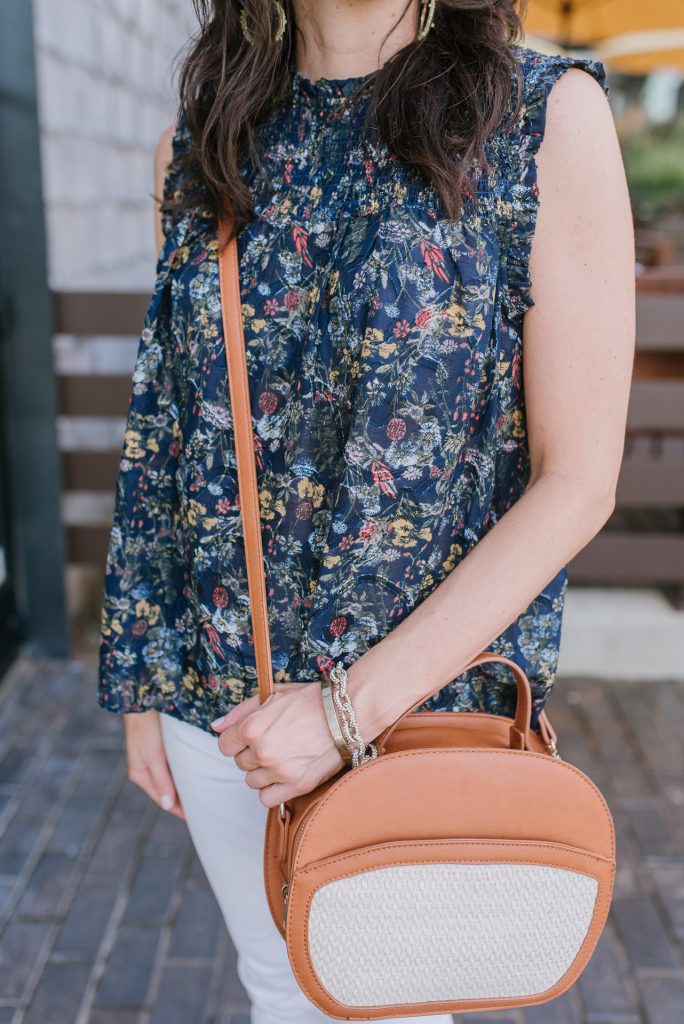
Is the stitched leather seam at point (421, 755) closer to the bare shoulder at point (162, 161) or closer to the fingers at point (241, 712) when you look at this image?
the fingers at point (241, 712)

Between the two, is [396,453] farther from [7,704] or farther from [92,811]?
[7,704]

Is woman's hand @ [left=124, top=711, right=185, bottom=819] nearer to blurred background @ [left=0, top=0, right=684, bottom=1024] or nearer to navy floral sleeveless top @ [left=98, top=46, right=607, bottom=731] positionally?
navy floral sleeveless top @ [left=98, top=46, right=607, bottom=731]

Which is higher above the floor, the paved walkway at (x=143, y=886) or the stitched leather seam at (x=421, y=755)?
the stitched leather seam at (x=421, y=755)

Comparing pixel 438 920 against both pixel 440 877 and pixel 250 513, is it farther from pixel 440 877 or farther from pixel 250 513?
pixel 250 513

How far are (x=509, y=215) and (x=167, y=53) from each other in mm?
5693

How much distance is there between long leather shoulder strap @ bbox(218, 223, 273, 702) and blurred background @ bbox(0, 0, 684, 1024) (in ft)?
3.89

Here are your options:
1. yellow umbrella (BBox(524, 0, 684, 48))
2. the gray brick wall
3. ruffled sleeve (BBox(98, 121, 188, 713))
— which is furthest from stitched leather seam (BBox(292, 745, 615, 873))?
yellow umbrella (BBox(524, 0, 684, 48))

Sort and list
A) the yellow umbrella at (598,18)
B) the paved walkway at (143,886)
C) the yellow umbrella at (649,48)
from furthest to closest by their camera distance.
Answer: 1. the yellow umbrella at (649,48)
2. the yellow umbrella at (598,18)
3. the paved walkway at (143,886)

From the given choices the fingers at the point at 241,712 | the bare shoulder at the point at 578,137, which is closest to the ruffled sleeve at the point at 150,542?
the fingers at the point at 241,712

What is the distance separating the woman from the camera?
3.29 feet

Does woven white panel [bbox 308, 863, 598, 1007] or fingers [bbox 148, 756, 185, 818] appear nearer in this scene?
woven white panel [bbox 308, 863, 598, 1007]

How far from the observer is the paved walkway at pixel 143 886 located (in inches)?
86.9

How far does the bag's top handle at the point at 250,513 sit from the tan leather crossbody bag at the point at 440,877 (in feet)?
0.14

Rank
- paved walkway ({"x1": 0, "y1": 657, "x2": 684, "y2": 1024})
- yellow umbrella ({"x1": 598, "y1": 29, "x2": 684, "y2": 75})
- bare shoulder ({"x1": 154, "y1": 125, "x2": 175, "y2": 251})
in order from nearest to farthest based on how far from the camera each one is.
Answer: bare shoulder ({"x1": 154, "y1": 125, "x2": 175, "y2": 251}) < paved walkway ({"x1": 0, "y1": 657, "x2": 684, "y2": 1024}) < yellow umbrella ({"x1": 598, "y1": 29, "x2": 684, "y2": 75})
